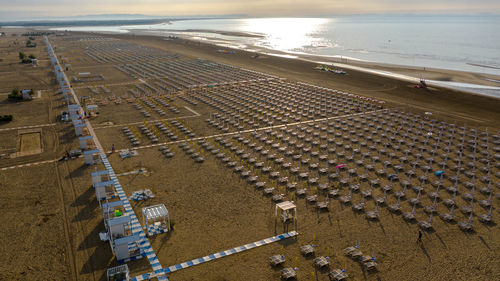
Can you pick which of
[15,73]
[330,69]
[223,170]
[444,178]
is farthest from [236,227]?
[15,73]

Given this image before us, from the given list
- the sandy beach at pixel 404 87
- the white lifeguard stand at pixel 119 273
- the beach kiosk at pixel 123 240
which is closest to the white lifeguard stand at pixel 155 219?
the beach kiosk at pixel 123 240

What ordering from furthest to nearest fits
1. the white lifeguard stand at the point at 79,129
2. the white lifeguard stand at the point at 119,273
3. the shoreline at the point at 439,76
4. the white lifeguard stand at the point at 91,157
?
the shoreline at the point at 439,76 → the white lifeguard stand at the point at 79,129 → the white lifeguard stand at the point at 91,157 → the white lifeguard stand at the point at 119,273

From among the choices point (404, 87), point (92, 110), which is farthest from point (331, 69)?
point (92, 110)

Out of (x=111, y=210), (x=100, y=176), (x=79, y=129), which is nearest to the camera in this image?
(x=111, y=210)

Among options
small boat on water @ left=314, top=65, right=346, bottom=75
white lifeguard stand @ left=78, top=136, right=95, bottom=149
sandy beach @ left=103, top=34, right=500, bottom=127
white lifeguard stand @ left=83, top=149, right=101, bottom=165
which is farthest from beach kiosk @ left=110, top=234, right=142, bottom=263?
small boat on water @ left=314, top=65, right=346, bottom=75

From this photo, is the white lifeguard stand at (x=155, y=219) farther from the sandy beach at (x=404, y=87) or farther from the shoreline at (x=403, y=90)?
the sandy beach at (x=404, y=87)

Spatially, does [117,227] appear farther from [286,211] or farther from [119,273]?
[286,211]

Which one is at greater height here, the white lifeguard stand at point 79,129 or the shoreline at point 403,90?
the shoreline at point 403,90
